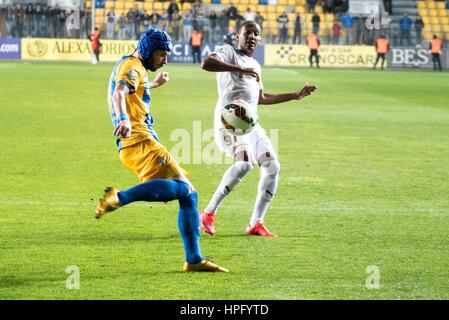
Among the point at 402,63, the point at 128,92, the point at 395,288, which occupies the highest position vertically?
the point at 128,92

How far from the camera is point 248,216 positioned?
33.1ft

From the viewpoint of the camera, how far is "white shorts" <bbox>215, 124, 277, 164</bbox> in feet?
30.1

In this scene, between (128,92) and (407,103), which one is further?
(407,103)

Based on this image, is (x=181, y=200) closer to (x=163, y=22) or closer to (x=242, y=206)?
(x=242, y=206)

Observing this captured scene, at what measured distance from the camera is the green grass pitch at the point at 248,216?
7.11m

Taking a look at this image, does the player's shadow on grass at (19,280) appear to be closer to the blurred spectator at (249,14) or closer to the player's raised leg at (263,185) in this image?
the player's raised leg at (263,185)

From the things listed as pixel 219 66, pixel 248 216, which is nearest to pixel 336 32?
pixel 248 216

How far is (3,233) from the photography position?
29.1ft

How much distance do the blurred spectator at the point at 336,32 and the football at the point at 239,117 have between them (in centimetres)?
4003

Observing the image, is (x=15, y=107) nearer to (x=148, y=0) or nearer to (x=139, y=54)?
(x=139, y=54)

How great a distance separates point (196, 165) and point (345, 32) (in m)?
36.0

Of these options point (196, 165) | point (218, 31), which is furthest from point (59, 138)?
point (218, 31)

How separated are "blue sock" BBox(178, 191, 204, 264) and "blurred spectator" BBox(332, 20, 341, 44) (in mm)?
42024

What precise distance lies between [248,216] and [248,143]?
109cm
